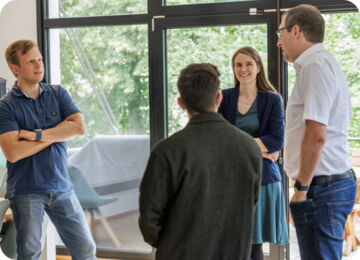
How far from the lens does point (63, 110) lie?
Answer: 3107 mm

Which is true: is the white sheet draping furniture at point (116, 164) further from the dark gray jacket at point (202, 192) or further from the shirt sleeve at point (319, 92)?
the dark gray jacket at point (202, 192)

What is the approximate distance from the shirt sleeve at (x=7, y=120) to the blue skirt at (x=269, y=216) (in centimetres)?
145

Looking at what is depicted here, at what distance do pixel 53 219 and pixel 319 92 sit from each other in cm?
178

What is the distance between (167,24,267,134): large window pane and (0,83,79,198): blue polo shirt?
105 centimetres

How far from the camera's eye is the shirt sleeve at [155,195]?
164cm

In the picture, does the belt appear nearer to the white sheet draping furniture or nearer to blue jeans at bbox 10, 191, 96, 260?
blue jeans at bbox 10, 191, 96, 260

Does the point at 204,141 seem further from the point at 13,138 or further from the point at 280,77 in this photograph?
the point at 280,77

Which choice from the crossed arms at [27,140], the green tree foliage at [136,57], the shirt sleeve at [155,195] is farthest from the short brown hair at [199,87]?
the green tree foliage at [136,57]

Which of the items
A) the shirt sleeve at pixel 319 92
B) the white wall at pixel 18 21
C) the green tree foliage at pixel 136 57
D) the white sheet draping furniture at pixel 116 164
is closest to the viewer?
the shirt sleeve at pixel 319 92

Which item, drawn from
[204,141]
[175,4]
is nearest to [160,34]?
[175,4]

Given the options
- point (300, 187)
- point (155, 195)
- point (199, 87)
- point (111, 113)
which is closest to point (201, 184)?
point (155, 195)

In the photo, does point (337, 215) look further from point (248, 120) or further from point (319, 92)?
point (248, 120)

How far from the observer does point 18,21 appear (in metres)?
4.20

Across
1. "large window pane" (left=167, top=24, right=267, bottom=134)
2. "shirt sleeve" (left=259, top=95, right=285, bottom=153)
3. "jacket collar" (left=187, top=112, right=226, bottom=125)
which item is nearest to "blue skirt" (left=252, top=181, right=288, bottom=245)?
"shirt sleeve" (left=259, top=95, right=285, bottom=153)
